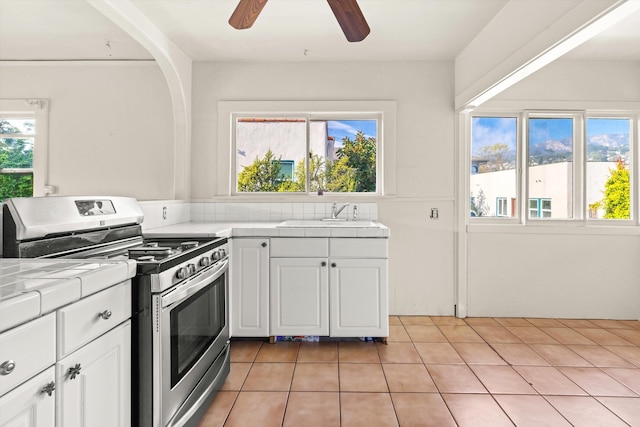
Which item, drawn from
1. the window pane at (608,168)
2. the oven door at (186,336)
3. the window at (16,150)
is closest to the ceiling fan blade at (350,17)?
the oven door at (186,336)

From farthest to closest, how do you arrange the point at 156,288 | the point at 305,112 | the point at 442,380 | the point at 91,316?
the point at 305,112 → the point at 442,380 → the point at 156,288 → the point at 91,316

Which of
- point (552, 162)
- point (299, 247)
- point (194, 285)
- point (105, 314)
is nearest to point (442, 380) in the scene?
point (299, 247)

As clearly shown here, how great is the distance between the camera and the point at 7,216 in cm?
146

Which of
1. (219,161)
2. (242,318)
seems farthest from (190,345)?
(219,161)

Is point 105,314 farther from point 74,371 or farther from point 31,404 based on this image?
point 31,404

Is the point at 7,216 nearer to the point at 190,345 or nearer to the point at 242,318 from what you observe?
the point at 190,345

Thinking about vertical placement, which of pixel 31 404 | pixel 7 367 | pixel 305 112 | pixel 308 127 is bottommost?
pixel 31 404

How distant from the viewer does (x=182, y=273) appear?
1654 mm

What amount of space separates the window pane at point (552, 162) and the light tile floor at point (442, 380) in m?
1.16

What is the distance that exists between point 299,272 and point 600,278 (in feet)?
9.45

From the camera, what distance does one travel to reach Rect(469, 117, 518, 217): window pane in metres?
3.67

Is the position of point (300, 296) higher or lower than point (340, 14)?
lower

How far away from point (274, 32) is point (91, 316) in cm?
257

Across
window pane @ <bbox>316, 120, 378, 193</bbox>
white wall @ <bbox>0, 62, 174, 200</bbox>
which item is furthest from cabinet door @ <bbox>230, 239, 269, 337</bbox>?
white wall @ <bbox>0, 62, 174, 200</bbox>
